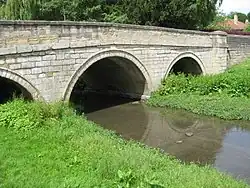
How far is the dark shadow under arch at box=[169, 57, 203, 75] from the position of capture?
18.6 meters

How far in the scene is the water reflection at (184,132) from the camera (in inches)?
382

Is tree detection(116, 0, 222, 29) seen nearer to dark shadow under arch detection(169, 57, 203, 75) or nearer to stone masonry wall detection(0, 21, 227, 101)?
dark shadow under arch detection(169, 57, 203, 75)

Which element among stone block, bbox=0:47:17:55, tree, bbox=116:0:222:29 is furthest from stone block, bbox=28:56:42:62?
tree, bbox=116:0:222:29

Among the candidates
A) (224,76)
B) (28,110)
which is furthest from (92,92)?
(28,110)

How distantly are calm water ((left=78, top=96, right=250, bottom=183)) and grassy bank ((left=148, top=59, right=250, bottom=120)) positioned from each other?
18.4 inches

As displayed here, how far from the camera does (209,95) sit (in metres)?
15.7

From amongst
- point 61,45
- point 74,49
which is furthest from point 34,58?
point 74,49

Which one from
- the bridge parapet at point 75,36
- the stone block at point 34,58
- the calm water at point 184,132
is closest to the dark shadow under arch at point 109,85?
the calm water at point 184,132

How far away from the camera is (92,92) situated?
1923 cm

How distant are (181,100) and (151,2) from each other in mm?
7987

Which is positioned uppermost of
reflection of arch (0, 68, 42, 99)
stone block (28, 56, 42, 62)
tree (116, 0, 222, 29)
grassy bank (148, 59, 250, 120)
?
tree (116, 0, 222, 29)

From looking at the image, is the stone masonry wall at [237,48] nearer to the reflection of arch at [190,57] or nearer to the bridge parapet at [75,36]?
the reflection of arch at [190,57]

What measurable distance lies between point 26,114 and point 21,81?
1.52 metres

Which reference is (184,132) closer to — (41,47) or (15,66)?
(41,47)
